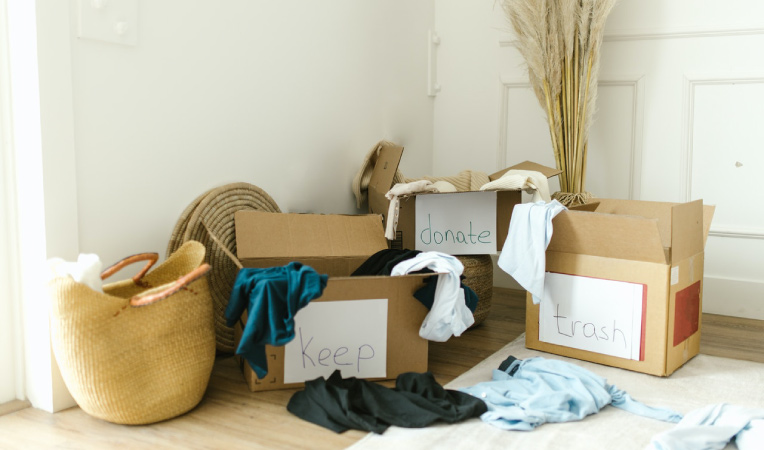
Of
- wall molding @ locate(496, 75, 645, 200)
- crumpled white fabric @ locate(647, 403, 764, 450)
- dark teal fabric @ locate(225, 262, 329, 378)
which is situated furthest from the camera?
wall molding @ locate(496, 75, 645, 200)

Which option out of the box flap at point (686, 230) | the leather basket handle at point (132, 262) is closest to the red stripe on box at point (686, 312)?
the box flap at point (686, 230)

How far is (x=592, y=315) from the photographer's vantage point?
2.07 m

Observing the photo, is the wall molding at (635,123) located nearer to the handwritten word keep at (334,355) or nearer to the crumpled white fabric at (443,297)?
the crumpled white fabric at (443,297)

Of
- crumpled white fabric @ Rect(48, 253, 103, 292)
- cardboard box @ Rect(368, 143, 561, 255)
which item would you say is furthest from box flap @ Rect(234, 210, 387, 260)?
crumpled white fabric @ Rect(48, 253, 103, 292)

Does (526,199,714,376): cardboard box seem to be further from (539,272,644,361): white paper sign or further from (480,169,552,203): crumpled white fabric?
(480,169,552,203): crumpled white fabric

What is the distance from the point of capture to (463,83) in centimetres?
325

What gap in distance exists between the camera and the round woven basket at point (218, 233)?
2.02 metres

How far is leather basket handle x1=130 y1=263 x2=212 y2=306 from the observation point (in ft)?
5.07

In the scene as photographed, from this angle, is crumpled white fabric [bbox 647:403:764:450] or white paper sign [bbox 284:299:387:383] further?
white paper sign [bbox 284:299:387:383]

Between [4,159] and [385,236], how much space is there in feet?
3.75

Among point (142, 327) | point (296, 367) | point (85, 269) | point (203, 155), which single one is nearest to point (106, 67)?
point (203, 155)

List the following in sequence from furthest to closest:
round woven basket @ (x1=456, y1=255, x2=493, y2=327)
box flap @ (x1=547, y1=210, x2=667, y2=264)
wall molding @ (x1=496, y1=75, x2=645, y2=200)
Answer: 1. wall molding @ (x1=496, y1=75, x2=645, y2=200)
2. round woven basket @ (x1=456, y1=255, x2=493, y2=327)
3. box flap @ (x1=547, y1=210, x2=667, y2=264)

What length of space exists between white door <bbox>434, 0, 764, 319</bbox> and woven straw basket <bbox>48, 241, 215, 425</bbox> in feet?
6.32

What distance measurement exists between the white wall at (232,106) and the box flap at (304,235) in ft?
0.66
